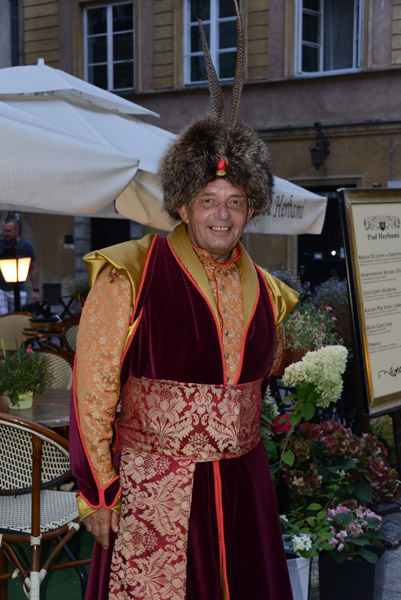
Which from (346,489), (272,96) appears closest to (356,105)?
(272,96)

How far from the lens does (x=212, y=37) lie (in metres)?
13.5

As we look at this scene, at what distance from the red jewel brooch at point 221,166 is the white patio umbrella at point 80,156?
0.31 meters

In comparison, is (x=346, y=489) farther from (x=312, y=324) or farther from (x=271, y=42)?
(x=271, y=42)

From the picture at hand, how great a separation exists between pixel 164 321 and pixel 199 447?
380 millimetres

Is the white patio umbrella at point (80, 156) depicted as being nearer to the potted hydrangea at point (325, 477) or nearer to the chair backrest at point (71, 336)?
the potted hydrangea at point (325, 477)

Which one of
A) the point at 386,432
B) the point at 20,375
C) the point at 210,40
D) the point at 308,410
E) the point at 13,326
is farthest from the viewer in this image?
the point at 210,40

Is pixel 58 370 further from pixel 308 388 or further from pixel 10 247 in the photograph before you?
pixel 10 247

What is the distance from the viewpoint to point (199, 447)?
2.07m

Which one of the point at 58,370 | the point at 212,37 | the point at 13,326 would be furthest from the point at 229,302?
the point at 212,37

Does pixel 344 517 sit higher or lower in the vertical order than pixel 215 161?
lower

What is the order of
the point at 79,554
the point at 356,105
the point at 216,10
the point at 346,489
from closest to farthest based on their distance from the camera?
the point at 346,489, the point at 79,554, the point at 356,105, the point at 216,10

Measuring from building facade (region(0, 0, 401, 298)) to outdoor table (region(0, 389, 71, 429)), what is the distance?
926 cm

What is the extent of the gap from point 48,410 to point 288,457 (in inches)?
47.4

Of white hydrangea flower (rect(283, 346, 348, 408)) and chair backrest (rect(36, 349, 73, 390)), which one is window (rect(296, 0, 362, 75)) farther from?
white hydrangea flower (rect(283, 346, 348, 408))
